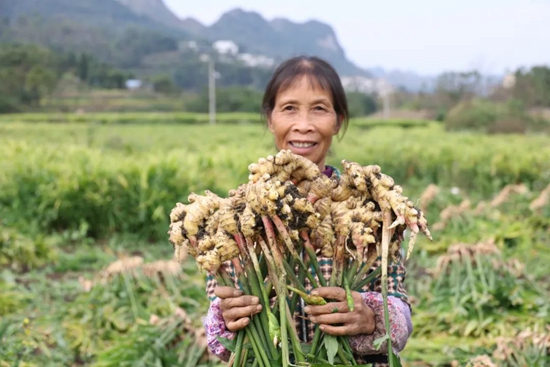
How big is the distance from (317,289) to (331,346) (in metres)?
0.13

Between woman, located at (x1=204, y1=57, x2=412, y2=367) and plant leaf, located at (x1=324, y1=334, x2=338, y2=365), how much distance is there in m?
0.02

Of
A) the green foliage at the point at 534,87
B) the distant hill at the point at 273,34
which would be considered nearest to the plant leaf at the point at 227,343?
the green foliage at the point at 534,87

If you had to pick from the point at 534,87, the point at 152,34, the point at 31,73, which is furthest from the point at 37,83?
the point at 152,34

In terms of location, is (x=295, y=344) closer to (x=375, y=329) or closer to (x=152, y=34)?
(x=375, y=329)

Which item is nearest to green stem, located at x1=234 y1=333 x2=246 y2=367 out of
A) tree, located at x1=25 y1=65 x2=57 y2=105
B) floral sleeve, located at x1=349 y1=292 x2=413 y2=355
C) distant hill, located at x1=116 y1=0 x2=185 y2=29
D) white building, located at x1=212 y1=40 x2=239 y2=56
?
floral sleeve, located at x1=349 y1=292 x2=413 y2=355

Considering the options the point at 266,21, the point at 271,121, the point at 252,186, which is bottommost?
the point at 252,186

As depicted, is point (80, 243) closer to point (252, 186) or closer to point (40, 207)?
point (40, 207)

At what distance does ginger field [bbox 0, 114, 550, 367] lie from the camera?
3.23 meters

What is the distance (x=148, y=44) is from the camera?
72000 millimetres

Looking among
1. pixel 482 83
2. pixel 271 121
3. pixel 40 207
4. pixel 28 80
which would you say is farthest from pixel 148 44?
pixel 271 121

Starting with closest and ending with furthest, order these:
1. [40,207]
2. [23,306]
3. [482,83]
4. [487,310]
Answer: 1. [487,310]
2. [23,306]
3. [40,207]
4. [482,83]

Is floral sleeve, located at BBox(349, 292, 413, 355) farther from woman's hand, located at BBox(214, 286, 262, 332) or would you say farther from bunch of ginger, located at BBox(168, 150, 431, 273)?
woman's hand, located at BBox(214, 286, 262, 332)

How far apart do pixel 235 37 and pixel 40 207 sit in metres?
139

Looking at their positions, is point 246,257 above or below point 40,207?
above
